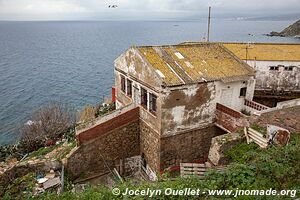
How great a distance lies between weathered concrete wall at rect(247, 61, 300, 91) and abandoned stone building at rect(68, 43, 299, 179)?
465 cm

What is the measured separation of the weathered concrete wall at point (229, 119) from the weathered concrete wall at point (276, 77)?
7845 millimetres

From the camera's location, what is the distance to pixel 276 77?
23.8 m

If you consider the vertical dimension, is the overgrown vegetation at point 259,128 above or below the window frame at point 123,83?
below

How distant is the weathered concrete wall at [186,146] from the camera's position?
17.7 m

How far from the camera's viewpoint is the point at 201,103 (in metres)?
17.7

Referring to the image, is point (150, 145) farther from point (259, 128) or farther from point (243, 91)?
point (243, 91)

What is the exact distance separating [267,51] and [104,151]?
56.2 ft

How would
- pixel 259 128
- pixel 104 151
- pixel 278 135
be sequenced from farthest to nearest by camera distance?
pixel 104 151, pixel 259 128, pixel 278 135

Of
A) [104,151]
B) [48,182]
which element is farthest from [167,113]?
[48,182]

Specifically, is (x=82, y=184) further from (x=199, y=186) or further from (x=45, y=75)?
(x=45, y=75)

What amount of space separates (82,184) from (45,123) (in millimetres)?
11983

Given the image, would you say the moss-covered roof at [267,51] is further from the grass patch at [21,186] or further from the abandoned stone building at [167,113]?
the grass patch at [21,186]

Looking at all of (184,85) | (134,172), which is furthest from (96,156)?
(184,85)

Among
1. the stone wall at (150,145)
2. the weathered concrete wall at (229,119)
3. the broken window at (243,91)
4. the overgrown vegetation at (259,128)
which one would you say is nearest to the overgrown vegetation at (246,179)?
the overgrown vegetation at (259,128)
